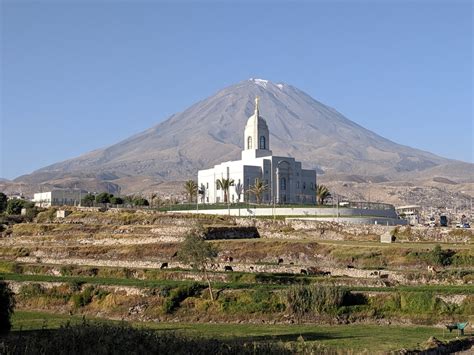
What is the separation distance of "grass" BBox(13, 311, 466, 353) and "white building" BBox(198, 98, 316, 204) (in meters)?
50.7

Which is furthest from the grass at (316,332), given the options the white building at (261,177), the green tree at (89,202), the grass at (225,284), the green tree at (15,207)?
the green tree at (89,202)

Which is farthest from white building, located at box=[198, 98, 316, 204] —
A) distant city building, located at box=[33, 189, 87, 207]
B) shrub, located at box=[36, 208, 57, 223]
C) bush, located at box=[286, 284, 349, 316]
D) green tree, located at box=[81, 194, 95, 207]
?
bush, located at box=[286, 284, 349, 316]

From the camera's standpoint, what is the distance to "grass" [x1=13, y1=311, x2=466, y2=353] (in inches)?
923

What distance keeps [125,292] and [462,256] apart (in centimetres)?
1994

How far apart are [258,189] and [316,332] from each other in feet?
161

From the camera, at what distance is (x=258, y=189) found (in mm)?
75688

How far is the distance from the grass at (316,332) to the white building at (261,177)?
50713 mm

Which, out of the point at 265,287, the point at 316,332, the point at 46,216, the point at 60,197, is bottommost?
the point at 316,332

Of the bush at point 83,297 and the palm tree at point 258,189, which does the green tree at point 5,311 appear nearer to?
the bush at point 83,297

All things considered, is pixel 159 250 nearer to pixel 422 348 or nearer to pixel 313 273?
pixel 313 273

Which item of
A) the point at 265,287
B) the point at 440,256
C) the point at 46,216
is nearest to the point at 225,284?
the point at 265,287

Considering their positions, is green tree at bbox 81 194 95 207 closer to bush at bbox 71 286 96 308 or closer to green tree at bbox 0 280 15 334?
bush at bbox 71 286 96 308

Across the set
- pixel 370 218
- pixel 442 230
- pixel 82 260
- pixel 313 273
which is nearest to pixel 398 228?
pixel 442 230

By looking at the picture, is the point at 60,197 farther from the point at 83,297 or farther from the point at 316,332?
the point at 316,332
